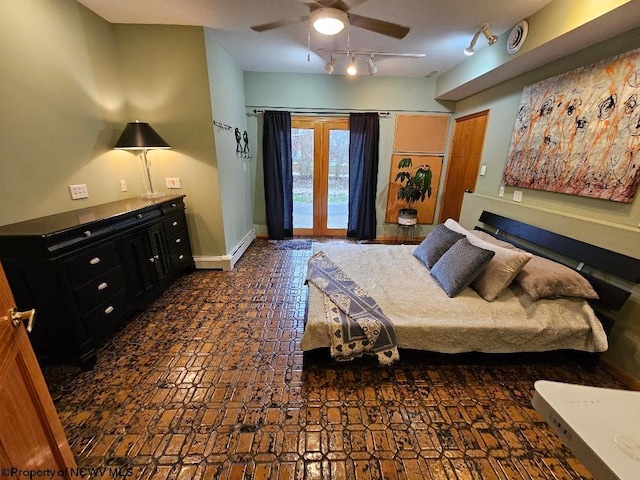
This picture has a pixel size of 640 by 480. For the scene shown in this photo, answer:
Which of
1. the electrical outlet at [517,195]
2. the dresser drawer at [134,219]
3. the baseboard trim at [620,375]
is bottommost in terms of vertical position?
the baseboard trim at [620,375]

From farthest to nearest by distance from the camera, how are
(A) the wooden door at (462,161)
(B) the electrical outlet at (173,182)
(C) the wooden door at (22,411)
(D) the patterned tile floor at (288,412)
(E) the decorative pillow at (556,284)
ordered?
(A) the wooden door at (462,161), (B) the electrical outlet at (173,182), (E) the decorative pillow at (556,284), (D) the patterned tile floor at (288,412), (C) the wooden door at (22,411)

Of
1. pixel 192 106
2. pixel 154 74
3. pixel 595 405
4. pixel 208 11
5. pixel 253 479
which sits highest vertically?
pixel 208 11

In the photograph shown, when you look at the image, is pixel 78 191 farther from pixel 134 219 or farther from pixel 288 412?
pixel 288 412

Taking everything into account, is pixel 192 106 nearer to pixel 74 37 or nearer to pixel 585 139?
pixel 74 37

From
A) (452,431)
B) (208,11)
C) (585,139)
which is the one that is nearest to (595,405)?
(452,431)

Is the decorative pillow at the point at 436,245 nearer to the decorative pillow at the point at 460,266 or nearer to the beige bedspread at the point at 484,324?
the decorative pillow at the point at 460,266

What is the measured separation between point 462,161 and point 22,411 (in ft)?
15.8

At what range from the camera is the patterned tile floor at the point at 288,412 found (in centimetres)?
129

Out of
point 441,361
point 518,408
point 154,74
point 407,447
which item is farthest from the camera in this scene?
point 154,74

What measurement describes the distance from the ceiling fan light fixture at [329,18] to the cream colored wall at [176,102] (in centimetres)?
149

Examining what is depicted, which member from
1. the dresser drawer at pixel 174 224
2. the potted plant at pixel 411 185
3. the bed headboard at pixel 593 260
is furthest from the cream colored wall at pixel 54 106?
the bed headboard at pixel 593 260

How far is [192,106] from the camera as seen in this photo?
9.43 feet

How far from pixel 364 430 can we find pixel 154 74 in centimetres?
377

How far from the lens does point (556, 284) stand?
181 cm
